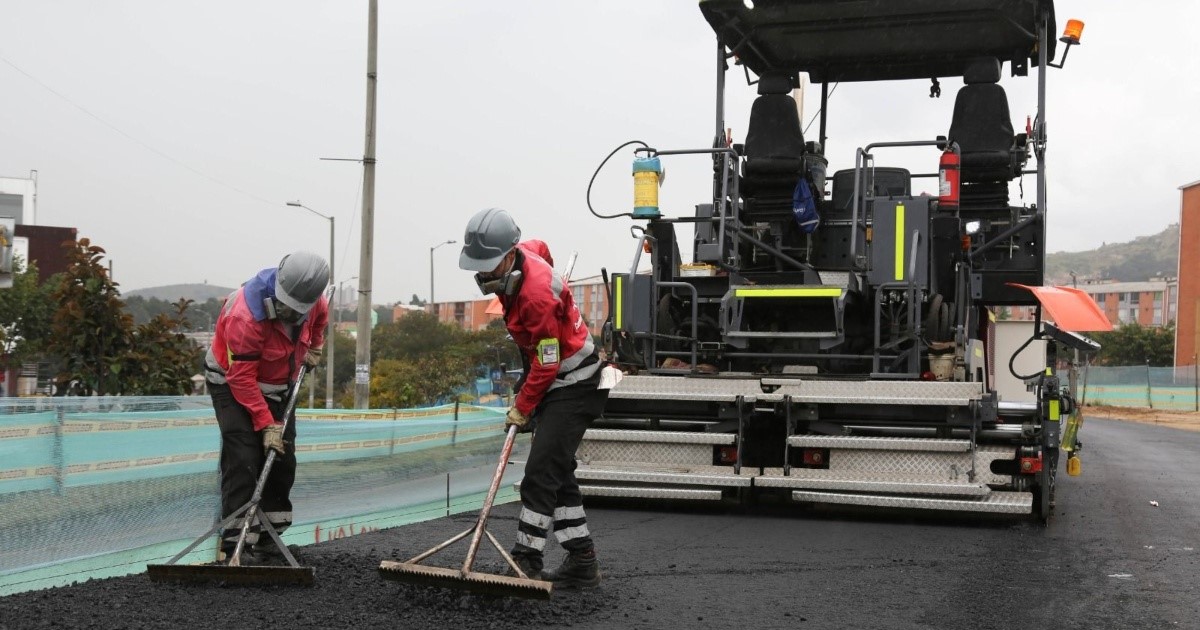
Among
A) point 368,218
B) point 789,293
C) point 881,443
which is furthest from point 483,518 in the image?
point 368,218

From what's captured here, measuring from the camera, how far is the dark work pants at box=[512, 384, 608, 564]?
572cm

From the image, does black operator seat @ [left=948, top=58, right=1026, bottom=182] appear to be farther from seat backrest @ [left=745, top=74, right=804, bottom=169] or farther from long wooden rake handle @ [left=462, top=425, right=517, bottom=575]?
long wooden rake handle @ [left=462, top=425, right=517, bottom=575]

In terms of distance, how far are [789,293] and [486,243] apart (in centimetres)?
407

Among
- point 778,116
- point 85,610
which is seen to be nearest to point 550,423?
point 85,610

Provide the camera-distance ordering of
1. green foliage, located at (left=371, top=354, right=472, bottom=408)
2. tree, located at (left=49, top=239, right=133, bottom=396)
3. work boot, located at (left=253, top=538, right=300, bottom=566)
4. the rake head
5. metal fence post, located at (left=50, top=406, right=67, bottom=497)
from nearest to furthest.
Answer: the rake head → metal fence post, located at (left=50, top=406, right=67, bottom=497) → work boot, located at (left=253, top=538, right=300, bottom=566) → tree, located at (left=49, top=239, right=133, bottom=396) → green foliage, located at (left=371, top=354, right=472, bottom=408)

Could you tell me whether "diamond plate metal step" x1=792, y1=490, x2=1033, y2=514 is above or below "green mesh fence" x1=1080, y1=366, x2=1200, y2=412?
above

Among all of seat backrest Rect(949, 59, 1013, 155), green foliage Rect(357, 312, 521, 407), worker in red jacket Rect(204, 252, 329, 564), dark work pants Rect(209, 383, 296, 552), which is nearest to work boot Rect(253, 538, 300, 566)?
worker in red jacket Rect(204, 252, 329, 564)

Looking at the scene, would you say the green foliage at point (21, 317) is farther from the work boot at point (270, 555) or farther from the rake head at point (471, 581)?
the rake head at point (471, 581)

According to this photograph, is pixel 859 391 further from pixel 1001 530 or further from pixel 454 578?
pixel 454 578

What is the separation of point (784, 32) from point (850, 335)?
8.73 ft

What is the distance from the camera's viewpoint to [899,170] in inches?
418

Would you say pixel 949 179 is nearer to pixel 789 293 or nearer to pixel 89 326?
pixel 789 293

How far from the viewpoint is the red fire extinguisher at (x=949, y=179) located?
9500 millimetres

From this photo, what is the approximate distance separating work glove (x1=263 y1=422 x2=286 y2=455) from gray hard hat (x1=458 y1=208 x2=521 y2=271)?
1.29 meters
